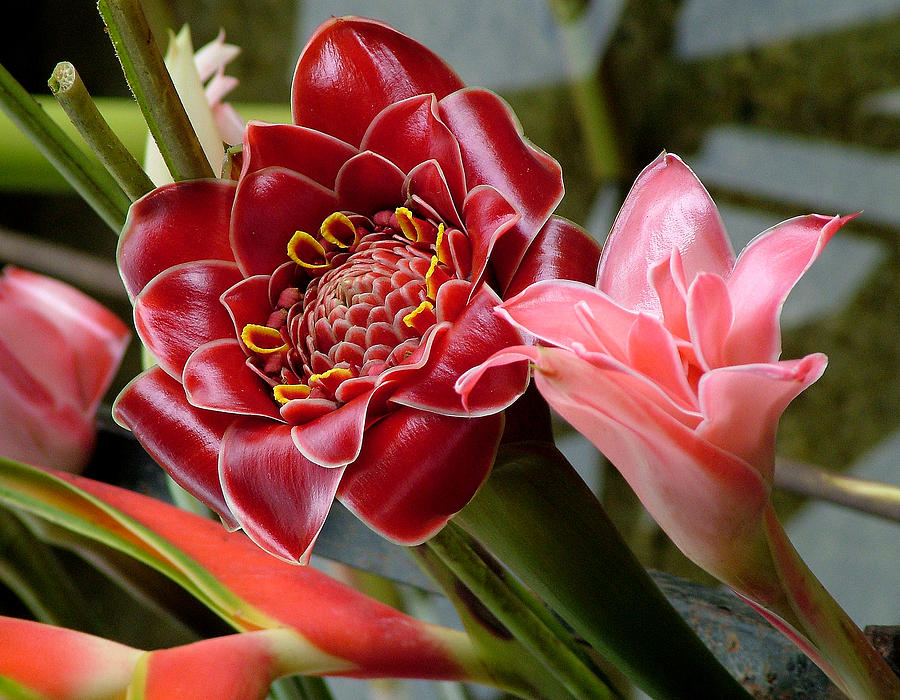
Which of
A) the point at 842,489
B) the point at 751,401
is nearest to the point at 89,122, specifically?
the point at 751,401

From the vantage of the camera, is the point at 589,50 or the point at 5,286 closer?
the point at 5,286

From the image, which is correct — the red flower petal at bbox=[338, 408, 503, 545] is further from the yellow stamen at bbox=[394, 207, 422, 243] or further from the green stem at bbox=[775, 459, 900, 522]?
the green stem at bbox=[775, 459, 900, 522]

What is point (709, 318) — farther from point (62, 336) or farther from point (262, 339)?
point (62, 336)

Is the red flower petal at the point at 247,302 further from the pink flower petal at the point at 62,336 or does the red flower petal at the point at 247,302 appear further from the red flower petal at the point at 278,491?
the pink flower petal at the point at 62,336

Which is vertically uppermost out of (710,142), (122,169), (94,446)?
(122,169)

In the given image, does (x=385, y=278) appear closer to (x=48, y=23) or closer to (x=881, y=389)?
(x=881, y=389)

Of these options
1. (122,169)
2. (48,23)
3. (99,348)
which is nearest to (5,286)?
(99,348)

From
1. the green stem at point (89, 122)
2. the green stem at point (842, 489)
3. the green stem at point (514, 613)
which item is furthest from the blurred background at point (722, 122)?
the green stem at point (89, 122)

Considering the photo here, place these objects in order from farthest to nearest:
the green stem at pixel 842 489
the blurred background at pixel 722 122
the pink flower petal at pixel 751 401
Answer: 1. the blurred background at pixel 722 122
2. the green stem at pixel 842 489
3. the pink flower petal at pixel 751 401
